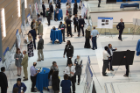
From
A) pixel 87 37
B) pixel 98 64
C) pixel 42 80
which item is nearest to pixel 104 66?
pixel 98 64

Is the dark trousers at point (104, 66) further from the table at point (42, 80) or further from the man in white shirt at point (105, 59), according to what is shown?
the table at point (42, 80)

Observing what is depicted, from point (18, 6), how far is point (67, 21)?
376 centimetres

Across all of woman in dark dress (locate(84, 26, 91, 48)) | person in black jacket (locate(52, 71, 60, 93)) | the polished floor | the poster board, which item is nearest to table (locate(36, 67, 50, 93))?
the polished floor

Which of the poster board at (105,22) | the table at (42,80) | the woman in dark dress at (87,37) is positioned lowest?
the table at (42,80)

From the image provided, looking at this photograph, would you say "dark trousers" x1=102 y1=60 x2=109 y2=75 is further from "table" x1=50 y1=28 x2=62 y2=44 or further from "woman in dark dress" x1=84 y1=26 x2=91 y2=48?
"table" x1=50 y1=28 x2=62 y2=44

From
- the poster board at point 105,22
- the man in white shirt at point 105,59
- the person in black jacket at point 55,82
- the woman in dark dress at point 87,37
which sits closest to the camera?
the person in black jacket at point 55,82

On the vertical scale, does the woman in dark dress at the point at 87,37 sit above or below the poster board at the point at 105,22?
below

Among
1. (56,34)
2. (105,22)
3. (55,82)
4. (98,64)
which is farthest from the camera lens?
(105,22)

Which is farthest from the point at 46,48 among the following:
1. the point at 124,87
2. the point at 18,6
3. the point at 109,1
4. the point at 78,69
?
the point at 109,1

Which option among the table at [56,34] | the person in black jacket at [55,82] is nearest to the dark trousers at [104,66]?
the person in black jacket at [55,82]

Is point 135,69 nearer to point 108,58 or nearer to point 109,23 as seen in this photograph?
point 108,58

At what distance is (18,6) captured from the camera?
15922 millimetres

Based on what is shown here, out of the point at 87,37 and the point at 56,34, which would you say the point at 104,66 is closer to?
Answer: the point at 87,37

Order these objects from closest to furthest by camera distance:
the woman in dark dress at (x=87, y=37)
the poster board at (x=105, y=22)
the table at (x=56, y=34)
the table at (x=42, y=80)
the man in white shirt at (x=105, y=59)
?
1. the table at (x=42, y=80)
2. the man in white shirt at (x=105, y=59)
3. the woman in dark dress at (x=87, y=37)
4. the table at (x=56, y=34)
5. the poster board at (x=105, y=22)
